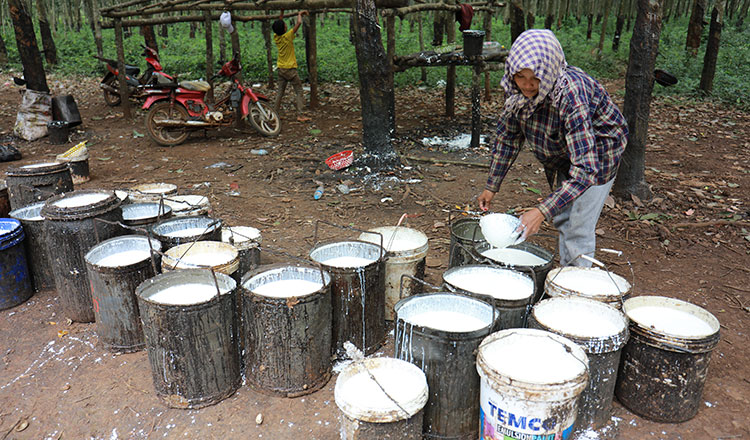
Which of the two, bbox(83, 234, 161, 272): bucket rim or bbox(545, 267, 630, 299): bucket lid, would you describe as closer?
bbox(545, 267, 630, 299): bucket lid

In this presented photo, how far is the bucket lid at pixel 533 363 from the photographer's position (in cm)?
179

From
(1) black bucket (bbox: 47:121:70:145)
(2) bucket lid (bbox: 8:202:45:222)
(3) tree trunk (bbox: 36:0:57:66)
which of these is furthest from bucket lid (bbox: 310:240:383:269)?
(3) tree trunk (bbox: 36:0:57:66)

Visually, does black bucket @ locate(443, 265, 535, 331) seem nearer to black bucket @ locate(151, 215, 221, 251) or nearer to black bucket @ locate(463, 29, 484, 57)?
black bucket @ locate(151, 215, 221, 251)

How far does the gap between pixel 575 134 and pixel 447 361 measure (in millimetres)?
1261

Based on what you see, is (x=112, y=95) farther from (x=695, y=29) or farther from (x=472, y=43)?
(x=695, y=29)

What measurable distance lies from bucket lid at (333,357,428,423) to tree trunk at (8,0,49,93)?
325 inches

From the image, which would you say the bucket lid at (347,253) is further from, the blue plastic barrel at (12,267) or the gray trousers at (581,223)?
the blue plastic barrel at (12,267)

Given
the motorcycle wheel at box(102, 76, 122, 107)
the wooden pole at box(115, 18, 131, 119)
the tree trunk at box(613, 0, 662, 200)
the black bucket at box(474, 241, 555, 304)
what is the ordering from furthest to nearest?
the motorcycle wheel at box(102, 76, 122, 107) < the wooden pole at box(115, 18, 131, 119) < the tree trunk at box(613, 0, 662, 200) < the black bucket at box(474, 241, 555, 304)

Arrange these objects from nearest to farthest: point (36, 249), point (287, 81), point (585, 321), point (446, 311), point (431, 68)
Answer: point (585, 321) < point (446, 311) < point (36, 249) < point (287, 81) < point (431, 68)

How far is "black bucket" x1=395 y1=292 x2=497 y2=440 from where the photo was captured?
208 cm

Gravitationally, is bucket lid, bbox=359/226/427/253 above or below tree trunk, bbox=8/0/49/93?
below

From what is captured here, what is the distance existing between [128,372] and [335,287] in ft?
4.09

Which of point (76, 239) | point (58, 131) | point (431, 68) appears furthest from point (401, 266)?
point (431, 68)

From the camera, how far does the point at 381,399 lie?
2021mm
